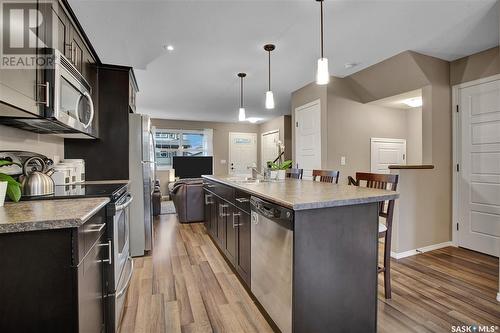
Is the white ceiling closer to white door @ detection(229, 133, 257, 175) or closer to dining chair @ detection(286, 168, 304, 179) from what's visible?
dining chair @ detection(286, 168, 304, 179)

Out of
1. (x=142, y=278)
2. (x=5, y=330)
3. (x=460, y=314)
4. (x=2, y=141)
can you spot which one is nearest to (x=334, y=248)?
(x=460, y=314)

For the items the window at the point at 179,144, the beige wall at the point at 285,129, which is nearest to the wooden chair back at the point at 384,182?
the beige wall at the point at 285,129

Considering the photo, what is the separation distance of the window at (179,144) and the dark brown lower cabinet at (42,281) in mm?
7169

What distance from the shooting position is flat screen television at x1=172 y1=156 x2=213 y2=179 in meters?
7.02

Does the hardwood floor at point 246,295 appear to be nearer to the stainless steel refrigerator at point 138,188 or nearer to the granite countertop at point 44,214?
the stainless steel refrigerator at point 138,188

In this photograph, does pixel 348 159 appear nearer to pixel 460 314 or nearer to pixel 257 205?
pixel 460 314

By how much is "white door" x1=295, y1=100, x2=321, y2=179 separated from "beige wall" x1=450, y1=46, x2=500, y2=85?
1818 millimetres

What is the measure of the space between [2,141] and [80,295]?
1301 mm

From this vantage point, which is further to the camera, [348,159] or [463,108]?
[348,159]

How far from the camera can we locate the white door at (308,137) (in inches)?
165

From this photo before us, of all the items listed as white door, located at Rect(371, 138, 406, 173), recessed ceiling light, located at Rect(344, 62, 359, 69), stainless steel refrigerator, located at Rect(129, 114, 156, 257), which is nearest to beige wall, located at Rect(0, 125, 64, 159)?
stainless steel refrigerator, located at Rect(129, 114, 156, 257)

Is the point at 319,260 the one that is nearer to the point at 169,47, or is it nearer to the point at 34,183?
the point at 34,183

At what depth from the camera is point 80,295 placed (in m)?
1.12
